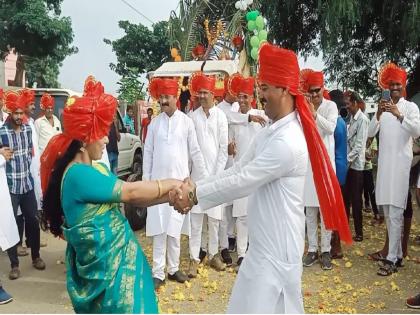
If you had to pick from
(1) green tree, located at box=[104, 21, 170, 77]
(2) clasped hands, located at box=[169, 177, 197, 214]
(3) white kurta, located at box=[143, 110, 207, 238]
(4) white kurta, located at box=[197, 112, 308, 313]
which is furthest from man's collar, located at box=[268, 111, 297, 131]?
(1) green tree, located at box=[104, 21, 170, 77]

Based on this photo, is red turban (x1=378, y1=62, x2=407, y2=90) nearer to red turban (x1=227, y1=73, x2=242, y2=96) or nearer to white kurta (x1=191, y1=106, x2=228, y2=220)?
red turban (x1=227, y1=73, x2=242, y2=96)

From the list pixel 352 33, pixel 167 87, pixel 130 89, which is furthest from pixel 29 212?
pixel 130 89

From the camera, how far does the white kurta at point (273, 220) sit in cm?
266

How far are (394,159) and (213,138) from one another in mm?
2086

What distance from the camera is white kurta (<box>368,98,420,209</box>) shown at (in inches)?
221

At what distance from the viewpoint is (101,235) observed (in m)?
2.38

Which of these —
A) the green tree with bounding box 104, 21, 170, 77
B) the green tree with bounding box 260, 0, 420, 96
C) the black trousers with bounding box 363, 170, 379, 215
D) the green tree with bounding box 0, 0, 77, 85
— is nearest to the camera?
the black trousers with bounding box 363, 170, 379, 215

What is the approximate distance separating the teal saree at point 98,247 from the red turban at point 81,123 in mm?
173

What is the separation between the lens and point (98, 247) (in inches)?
93.4

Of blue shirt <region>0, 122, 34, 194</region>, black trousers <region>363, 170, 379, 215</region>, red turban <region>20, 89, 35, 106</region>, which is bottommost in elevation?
black trousers <region>363, 170, 379, 215</region>

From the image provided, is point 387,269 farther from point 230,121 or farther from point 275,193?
point 275,193

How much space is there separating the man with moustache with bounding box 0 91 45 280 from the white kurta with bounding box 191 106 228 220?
2.05 metres

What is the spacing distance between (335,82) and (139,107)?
6146 millimetres

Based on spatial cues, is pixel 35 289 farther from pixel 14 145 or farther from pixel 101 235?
pixel 101 235
